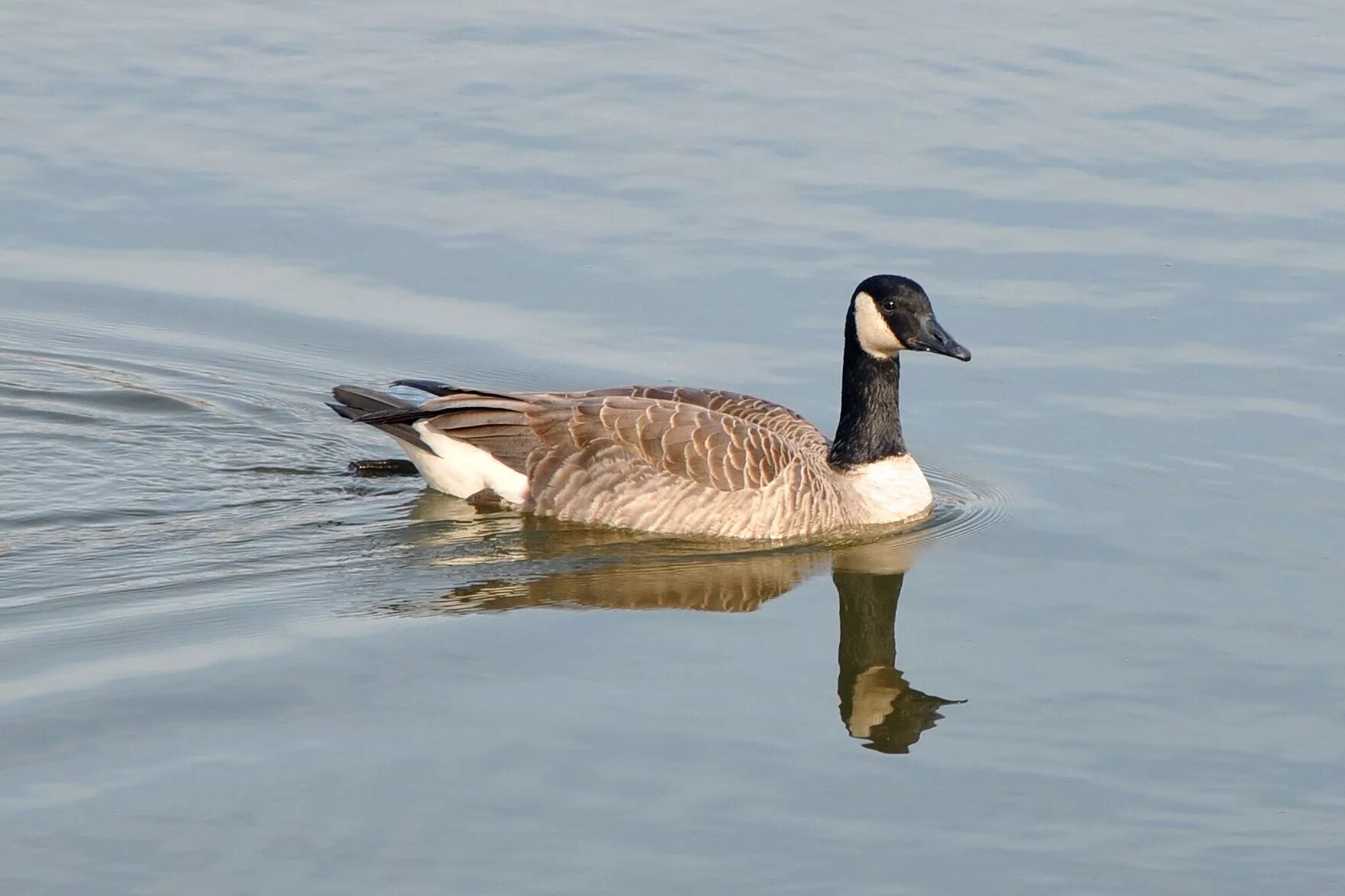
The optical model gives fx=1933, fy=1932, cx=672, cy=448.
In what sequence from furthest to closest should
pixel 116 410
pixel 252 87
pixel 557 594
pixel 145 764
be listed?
pixel 252 87
pixel 116 410
pixel 557 594
pixel 145 764

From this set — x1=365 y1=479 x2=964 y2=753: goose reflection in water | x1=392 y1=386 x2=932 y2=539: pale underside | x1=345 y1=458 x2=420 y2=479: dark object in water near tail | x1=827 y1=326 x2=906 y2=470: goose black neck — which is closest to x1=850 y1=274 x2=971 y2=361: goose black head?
x1=827 y1=326 x2=906 y2=470: goose black neck

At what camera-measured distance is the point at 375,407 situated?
38.9 ft

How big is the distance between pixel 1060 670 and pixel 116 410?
6.61m

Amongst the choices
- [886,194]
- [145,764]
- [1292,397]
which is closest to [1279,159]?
[886,194]

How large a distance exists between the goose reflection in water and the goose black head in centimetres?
115

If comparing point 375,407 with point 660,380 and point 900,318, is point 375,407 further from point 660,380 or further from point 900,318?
point 900,318

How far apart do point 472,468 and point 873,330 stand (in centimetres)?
259

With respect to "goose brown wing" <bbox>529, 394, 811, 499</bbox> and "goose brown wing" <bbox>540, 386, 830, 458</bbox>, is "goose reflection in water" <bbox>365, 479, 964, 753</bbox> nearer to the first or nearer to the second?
"goose brown wing" <bbox>529, 394, 811, 499</bbox>

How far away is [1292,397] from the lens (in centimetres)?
1284

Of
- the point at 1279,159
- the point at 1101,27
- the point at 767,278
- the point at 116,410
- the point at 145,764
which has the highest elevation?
the point at 1101,27

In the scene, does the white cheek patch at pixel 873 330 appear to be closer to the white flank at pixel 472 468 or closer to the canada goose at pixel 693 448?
the canada goose at pixel 693 448

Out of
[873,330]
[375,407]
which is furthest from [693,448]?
[375,407]

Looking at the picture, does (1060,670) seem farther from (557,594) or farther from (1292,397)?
(1292,397)

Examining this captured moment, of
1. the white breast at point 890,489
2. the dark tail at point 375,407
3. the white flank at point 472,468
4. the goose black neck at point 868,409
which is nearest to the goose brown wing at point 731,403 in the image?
the goose black neck at point 868,409
